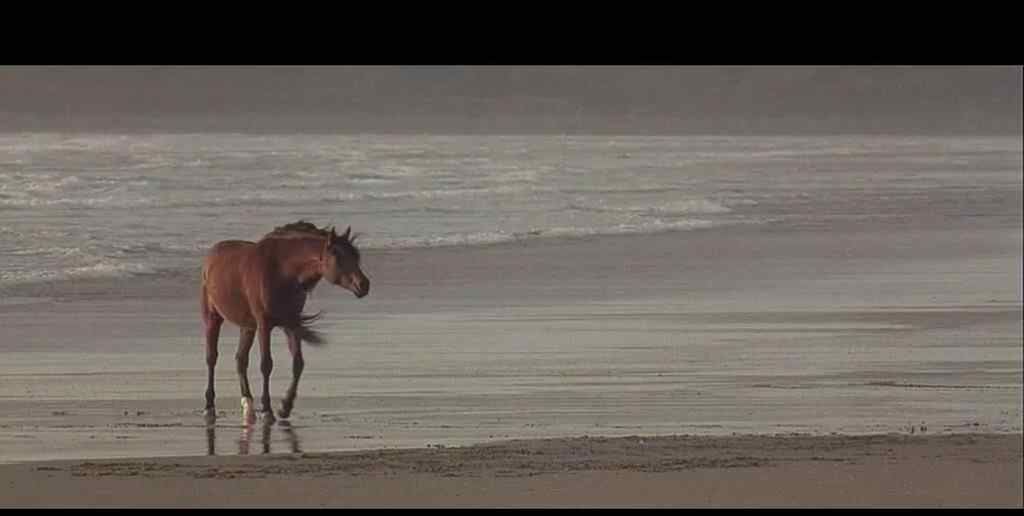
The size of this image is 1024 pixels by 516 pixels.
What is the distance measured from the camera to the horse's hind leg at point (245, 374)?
1273 centimetres

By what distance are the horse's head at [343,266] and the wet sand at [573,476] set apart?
126 cm

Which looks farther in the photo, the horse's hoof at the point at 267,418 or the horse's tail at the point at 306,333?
the horse's tail at the point at 306,333

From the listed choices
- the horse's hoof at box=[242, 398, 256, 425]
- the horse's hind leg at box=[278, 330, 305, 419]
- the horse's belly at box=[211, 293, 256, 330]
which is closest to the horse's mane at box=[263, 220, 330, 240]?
the horse's belly at box=[211, 293, 256, 330]

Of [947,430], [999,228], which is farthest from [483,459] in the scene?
[999,228]

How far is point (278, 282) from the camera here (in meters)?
12.8

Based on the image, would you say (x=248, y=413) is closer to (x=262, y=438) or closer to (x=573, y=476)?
(x=262, y=438)

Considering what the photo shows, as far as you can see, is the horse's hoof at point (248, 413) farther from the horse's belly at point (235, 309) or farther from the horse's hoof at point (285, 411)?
the horse's belly at point (235, 309)

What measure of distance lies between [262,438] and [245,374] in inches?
32.7

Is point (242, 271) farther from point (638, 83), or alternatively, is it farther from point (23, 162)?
point (638, 83)

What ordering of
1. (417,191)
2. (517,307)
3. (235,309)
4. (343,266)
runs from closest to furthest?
(343,266)
(235,309)
(517,307)
(417,191)

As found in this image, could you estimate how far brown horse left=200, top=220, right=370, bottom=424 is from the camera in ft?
41.4

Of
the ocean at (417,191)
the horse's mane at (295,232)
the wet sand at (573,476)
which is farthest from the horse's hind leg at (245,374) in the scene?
the ocean at (417,191)

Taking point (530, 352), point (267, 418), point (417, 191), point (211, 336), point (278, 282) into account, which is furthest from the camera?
point (417, 191)

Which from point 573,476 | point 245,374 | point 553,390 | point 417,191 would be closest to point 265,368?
point 245,374
